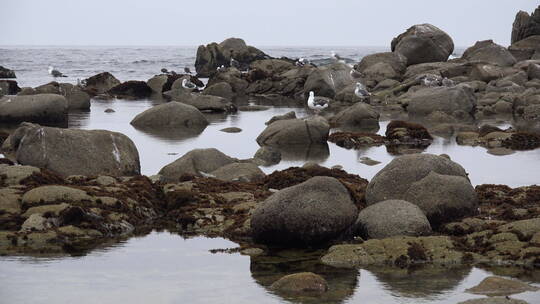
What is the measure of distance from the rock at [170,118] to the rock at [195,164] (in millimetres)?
9931

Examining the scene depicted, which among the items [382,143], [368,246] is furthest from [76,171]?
[382,143]

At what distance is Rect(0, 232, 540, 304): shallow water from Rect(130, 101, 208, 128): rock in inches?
623

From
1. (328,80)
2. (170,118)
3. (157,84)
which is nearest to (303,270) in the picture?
(170,118)

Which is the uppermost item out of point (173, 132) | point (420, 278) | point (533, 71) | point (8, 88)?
point (533, 71)

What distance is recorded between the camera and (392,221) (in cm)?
1155

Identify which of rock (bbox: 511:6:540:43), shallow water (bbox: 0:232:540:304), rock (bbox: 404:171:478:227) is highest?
rock (bbox: 511:6:540:43)

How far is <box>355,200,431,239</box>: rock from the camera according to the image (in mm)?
11469

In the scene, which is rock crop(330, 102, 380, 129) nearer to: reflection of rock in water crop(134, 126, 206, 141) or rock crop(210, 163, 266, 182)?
reflection of rock in water crop(134, 126, 206, 141)

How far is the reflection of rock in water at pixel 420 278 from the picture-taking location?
30.8 ft

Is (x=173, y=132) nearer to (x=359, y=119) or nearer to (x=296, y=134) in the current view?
(x=296, y=134)

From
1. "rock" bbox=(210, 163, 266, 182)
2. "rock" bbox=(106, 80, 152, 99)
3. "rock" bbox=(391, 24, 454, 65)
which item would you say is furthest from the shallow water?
"rock" bbox=(391, 24, 454, 65)

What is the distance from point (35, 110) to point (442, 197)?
1790cm

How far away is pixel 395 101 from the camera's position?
36.0 meters

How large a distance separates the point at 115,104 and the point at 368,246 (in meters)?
27.7
